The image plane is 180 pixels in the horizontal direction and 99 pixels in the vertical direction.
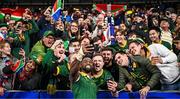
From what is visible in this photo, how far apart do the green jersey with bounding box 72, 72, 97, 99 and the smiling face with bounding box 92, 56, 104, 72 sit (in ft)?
1.43

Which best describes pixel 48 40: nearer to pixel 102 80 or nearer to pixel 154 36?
pixel 102 80

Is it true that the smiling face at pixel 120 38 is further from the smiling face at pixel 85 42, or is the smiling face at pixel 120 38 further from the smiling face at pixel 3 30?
the smiling face at pixel 3 30

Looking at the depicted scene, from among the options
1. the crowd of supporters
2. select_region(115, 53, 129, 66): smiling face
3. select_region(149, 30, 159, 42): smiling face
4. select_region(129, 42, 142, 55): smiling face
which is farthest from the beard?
select_region(149, 30, 159, 42): smiling face

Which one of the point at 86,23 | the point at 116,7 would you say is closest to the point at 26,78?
the point at 86,23

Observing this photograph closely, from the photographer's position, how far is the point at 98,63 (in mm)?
6215

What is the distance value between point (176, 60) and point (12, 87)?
272 centimetres

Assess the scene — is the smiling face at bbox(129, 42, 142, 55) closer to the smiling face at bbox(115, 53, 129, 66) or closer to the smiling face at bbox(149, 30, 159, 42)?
the smiling face at bbox(115, 53, 129, 66)

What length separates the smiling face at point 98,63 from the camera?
244 inches

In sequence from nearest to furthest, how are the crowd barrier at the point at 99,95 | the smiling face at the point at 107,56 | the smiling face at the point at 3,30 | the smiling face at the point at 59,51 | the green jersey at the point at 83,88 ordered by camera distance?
the green jersey at the point at 83,88
the crowd barrier at the point at 99,95
the smiling face at the point at 59,51
the smiling face at the point at 107,56
the smiling face at the point at 3,30

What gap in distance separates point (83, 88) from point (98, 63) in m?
0.62

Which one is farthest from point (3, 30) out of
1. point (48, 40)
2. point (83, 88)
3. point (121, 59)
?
point (83, 88)

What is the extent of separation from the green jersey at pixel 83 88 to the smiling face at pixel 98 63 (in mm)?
435

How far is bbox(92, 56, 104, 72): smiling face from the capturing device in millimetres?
6188

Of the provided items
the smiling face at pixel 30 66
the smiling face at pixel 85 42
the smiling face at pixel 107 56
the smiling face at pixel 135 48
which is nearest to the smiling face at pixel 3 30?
the smiling face at pixel 85 42
